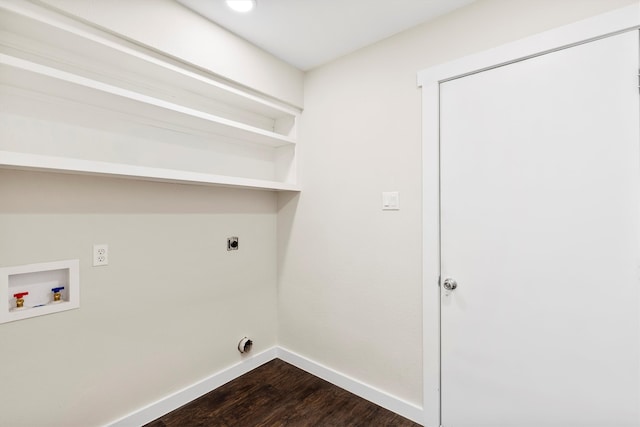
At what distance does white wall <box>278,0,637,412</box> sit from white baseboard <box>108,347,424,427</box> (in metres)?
0.05

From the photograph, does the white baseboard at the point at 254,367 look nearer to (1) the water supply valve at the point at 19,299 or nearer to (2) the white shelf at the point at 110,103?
(1) the water supply valve at the point at 19,299

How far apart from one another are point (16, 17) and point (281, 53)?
1397 mm

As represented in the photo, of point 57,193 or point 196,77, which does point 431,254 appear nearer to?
point 196,77

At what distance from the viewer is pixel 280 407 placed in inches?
77.9

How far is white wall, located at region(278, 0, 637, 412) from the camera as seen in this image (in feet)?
5.69

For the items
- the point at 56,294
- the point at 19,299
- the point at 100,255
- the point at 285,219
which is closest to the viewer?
the point at 19,299

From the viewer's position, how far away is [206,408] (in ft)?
6.41

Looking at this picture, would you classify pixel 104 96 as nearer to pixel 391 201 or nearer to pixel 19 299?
pixel 19 299

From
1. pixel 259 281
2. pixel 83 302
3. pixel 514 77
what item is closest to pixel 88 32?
pixel 83 302

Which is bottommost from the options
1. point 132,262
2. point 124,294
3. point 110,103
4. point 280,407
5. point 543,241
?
point 280,407

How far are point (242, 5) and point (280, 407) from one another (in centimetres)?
246

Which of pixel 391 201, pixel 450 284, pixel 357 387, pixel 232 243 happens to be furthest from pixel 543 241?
pixel 232 243

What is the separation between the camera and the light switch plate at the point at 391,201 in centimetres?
192

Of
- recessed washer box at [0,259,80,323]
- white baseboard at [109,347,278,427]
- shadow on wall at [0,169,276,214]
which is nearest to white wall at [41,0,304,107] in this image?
shadow on wall at [0,169,276,214]
